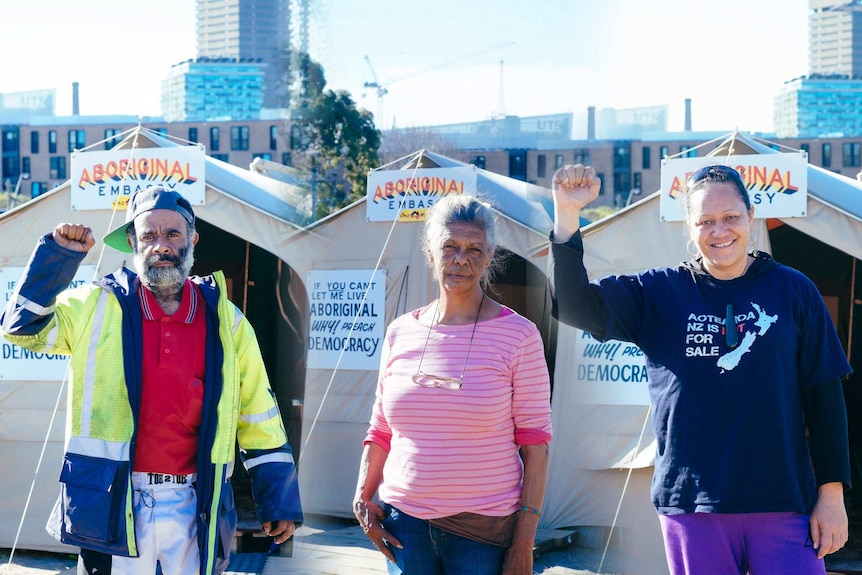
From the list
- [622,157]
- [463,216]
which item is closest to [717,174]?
[463,216]

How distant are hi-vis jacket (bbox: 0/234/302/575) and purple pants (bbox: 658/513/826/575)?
93 cm

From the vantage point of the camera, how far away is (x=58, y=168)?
40188 millimetres

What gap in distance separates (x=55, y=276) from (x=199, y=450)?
502 mm

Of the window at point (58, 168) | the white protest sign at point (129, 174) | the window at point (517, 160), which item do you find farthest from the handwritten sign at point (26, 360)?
the window at point (58, 168)

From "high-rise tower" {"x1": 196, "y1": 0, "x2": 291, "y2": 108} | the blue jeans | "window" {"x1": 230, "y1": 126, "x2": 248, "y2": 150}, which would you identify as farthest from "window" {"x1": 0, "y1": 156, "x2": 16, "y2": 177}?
the blue jeans

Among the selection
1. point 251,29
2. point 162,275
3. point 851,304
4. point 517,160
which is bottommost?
point 851,304

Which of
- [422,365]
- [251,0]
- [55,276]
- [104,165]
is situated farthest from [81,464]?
[251,0]

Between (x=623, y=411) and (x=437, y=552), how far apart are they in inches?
142

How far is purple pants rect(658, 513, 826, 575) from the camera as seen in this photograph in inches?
78.0

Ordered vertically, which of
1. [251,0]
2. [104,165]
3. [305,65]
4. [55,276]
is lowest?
[55,276]

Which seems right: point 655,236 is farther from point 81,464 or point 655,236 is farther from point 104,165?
point 81,464

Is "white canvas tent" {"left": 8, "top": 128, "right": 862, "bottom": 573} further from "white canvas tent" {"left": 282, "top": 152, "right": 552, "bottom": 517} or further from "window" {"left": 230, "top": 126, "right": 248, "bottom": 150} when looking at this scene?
"window" {"left": 230, "top": 126, "right": 248, "bottom": 150}

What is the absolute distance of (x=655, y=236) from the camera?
5.38 metres

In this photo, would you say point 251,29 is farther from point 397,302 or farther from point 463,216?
point 463,216
